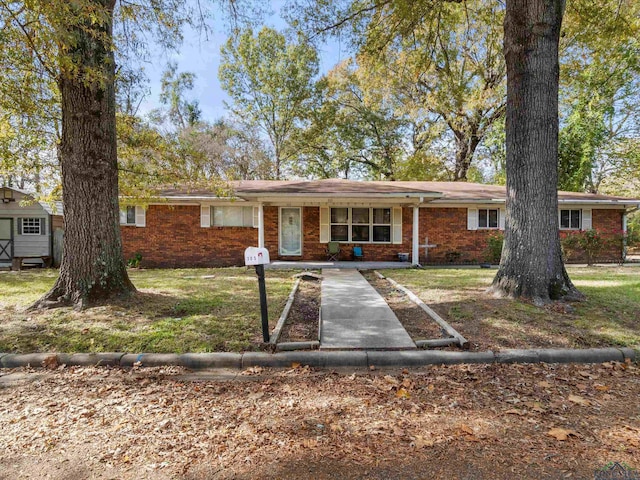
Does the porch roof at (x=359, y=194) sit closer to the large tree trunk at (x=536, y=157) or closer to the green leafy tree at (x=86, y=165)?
the green leafy tree at (x=86, y=165)

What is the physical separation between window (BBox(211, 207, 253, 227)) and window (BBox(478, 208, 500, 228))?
8.94 meters

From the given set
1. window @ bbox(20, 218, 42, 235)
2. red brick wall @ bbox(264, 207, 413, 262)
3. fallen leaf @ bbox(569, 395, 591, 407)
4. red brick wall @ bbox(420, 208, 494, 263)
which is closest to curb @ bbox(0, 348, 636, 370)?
fallen leaf @ bbox(569, 395, 591, 407)

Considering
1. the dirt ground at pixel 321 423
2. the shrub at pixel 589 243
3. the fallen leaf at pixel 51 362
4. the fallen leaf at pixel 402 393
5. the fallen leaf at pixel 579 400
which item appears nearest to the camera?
the dirt ground at pixel 321 423

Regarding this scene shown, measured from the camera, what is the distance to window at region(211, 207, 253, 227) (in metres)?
13.2

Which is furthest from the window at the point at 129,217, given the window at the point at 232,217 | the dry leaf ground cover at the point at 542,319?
the dry leaf ground cover at the point at 542,319

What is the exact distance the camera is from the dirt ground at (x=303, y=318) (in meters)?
4.41

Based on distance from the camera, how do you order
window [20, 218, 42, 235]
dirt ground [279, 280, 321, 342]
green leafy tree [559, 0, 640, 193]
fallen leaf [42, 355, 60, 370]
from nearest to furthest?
fallen leaf [42, 355, 60, 370], dirt ground [279, 280, 321, 342], window [20, 218, 42, 235], green leafy tree [559, 0, 640, 193]

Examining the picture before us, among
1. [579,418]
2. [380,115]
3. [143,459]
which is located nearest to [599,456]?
[579,418]

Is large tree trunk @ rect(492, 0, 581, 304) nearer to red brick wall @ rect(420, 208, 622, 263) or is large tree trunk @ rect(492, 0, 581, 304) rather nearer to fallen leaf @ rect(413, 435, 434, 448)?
fallen leaf @ rect(413, 435, 434, 448)

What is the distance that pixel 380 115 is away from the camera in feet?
81.6

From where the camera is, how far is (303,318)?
531 cm

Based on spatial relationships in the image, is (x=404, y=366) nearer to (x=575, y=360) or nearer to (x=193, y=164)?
(x=575, y=360)

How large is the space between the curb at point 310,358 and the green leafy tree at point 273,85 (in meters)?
22.8

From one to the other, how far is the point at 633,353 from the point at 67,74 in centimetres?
787
